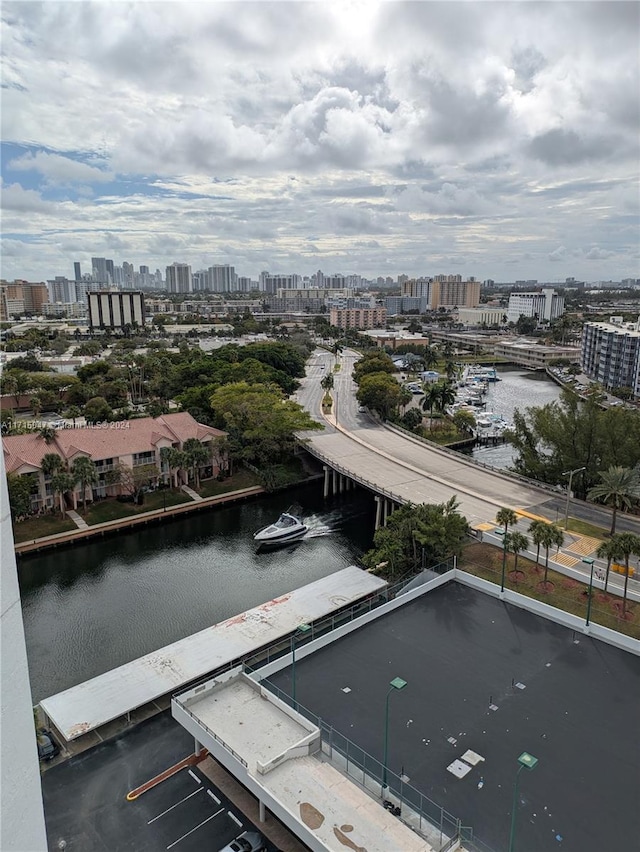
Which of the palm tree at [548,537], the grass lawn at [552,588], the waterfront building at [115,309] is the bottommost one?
the grass lawn at [552,588]

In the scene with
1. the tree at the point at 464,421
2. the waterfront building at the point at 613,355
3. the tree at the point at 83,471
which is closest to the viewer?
the tree at the point at 83,471

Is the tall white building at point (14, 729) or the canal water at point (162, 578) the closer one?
the tall white building at point (14, 729)

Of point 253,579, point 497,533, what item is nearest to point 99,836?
point 253,579

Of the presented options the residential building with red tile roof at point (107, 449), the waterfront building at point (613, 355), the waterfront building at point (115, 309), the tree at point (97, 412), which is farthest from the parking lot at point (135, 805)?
the waterfront building at point (115, 309)

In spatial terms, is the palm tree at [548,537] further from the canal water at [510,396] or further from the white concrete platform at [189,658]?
the canal water at [510,396]

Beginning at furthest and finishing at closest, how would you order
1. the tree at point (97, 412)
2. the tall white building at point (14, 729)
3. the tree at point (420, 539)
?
the tree at point (97, 412) → the tree at point (420, 539) → the tall white building at point (14, 729)

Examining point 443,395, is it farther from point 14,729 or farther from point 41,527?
point 14,729

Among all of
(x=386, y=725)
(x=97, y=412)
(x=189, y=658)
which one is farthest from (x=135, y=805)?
(x=97, y=412)
